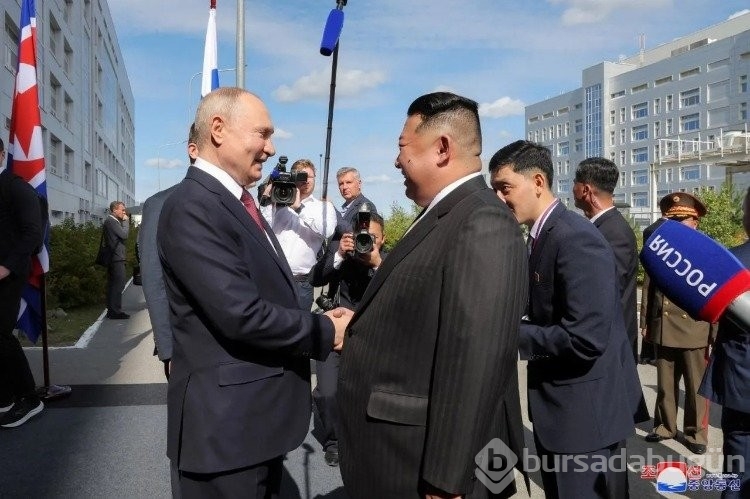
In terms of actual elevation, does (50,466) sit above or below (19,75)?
below

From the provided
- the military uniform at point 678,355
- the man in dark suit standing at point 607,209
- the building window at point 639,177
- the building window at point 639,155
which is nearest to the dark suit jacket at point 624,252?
the man in dark suit standing at point 607,209

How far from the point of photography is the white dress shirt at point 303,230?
179 inches

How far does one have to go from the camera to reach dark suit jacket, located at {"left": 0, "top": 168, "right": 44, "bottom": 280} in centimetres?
490

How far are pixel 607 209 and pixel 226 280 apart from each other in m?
3.24

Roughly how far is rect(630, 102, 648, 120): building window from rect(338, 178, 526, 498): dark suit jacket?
301 feet

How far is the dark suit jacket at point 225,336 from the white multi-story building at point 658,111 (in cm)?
5729

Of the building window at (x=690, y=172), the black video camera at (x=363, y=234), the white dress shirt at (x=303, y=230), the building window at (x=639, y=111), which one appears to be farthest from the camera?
the building window at (x=639, y=111)

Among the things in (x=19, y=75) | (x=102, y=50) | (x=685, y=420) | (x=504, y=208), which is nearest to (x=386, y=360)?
(x=504, y=208)

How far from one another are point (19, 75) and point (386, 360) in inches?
234

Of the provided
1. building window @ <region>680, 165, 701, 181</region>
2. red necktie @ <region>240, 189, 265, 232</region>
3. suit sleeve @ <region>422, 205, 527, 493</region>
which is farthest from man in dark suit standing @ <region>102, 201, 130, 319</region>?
building window @ <region>680, 165, 701, 181</region>

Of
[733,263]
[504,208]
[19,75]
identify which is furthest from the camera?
[19,75]

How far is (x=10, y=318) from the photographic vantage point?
504 cm

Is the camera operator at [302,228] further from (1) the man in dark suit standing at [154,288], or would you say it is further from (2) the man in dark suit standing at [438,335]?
(2) the man in dark suit standing at [438,335]

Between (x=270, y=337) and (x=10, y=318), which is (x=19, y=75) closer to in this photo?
(x=10, y=318)
